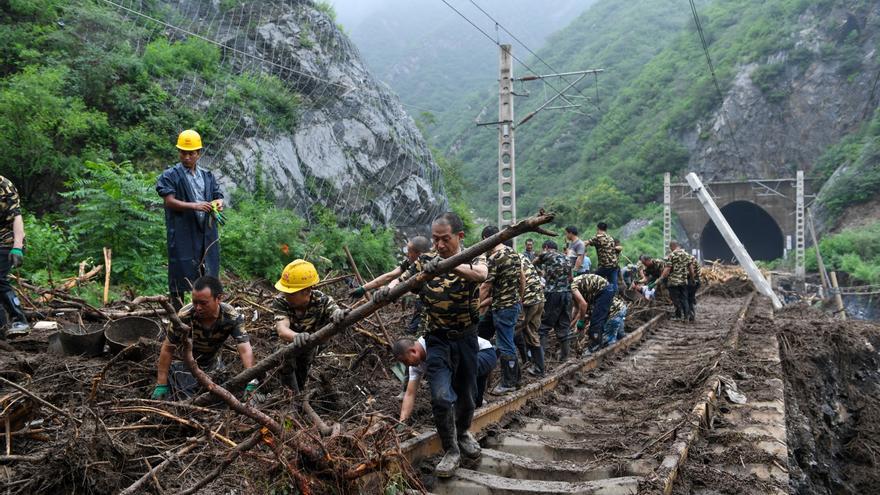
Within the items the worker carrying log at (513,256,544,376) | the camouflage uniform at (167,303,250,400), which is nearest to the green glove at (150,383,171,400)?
the camouflage uniform at (167,303,250,400)

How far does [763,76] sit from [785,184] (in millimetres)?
11439

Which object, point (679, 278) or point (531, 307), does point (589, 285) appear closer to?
point (531, 307)

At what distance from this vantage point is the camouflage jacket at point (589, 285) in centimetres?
1010

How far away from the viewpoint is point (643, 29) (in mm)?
89312

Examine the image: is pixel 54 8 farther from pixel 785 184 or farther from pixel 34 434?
pixel 785 184

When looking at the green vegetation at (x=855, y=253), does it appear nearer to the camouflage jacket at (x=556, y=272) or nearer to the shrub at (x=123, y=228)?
the camouflage jacket at (x=556, y=272)

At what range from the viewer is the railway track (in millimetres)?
4371

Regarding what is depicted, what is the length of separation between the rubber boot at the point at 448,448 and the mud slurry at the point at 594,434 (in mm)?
75

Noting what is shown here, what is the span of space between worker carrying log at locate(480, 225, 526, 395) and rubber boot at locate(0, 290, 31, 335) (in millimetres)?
4668

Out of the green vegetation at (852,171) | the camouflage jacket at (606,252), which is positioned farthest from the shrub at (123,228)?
the green vegetation at (852,171)

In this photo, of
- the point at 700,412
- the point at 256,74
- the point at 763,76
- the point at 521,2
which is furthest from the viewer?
the point at 521,2

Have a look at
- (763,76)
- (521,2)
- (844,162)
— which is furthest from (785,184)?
(521,2)

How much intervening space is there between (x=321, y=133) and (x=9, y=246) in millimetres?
13863

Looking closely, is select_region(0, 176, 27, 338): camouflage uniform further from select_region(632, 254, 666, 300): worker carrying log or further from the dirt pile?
select_region(632, 254, 666, 300): worker carrying log
